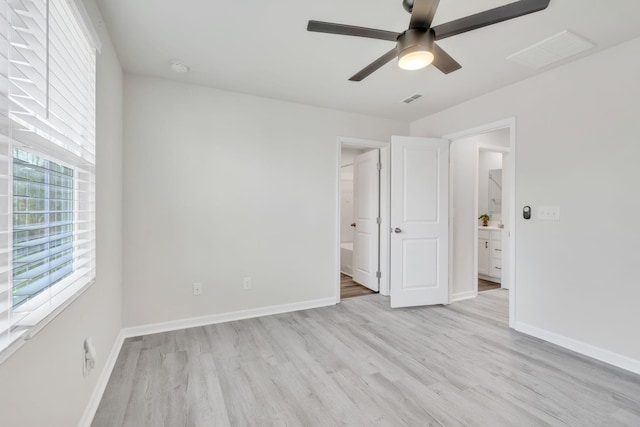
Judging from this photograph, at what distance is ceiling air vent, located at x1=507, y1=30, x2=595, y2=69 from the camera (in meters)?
2.19

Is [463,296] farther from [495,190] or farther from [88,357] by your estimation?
[88,357]

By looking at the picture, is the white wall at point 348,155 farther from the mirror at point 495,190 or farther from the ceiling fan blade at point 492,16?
the ceiling fan blade at point 492,16

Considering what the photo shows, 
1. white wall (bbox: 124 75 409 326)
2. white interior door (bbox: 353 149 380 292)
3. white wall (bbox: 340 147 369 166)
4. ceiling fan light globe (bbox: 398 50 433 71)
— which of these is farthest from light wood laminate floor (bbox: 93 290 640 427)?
→ white wall (bbox: 340 147 369 166)

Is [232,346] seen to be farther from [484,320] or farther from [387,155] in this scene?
[387,155]

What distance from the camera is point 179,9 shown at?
1918mm

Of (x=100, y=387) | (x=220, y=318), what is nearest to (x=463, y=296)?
(x=220, y=318)

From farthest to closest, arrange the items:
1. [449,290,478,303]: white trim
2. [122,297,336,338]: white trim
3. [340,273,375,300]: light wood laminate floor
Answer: [340,273,375,300]: light wood laminate floor
[449,290,478,303]: white trim
[122,297,336,338]: white trim

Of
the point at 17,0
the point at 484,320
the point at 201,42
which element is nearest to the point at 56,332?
the point at 17,0

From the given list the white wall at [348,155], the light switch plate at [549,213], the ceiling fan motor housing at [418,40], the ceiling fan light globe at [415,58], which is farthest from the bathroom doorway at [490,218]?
the ceiling fan motor housing at [418,40]

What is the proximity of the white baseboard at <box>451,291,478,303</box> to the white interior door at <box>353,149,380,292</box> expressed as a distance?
1044 mm

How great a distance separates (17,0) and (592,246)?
150 inches

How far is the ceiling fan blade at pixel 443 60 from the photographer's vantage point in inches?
68.7

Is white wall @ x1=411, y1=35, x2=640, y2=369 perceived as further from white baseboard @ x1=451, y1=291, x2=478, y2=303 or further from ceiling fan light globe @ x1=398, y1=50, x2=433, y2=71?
ceiling fan light globe @ x1=398, y1=50, x2=433, y2=71

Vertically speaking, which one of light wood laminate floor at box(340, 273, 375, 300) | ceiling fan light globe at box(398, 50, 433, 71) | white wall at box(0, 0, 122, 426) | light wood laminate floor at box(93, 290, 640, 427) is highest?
ceiling fan light globe at box(398, 50, 433, 71)
